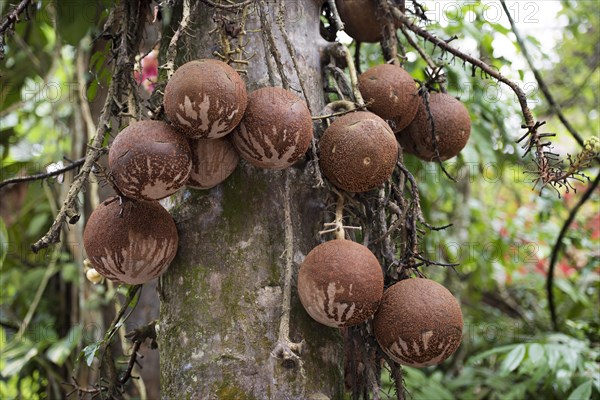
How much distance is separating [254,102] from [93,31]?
62.2 inches

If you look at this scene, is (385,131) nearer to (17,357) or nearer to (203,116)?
(203,116)

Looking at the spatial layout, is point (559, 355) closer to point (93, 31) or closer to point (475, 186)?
point (93, 31)

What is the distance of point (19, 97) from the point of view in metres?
3.18

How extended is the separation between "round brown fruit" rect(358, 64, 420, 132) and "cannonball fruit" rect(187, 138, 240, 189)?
39 centimetres

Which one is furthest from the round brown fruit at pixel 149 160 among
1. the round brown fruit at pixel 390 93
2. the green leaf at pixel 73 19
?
the green leaf at pixel 73 19

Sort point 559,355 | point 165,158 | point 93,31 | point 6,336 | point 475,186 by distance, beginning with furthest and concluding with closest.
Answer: point 475,186
point 6,336
point 93,31
point 559,355
point 165,158

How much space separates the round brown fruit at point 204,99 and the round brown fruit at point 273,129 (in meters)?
0.05

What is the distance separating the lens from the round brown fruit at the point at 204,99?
1076mm

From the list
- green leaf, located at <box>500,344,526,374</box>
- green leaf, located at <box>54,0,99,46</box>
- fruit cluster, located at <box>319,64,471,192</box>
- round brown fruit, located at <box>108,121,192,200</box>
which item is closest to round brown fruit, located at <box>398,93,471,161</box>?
fruit cluster, located at <box>319,64,471,192</box>

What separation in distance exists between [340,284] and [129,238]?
17.9 inches

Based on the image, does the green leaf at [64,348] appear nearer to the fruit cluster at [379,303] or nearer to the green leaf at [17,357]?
the green leaf at [17,357]

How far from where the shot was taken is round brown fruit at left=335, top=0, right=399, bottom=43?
1612 mm

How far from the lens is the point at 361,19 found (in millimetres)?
1633

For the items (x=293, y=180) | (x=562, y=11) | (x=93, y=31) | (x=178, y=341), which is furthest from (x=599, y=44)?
(x=178, y=341)
